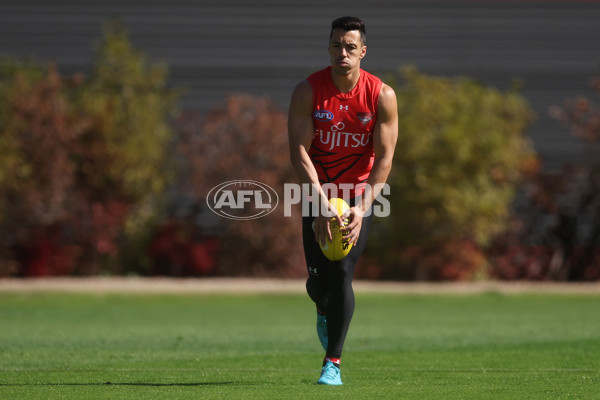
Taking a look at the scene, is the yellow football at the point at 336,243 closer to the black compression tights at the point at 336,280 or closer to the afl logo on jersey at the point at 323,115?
the black compression tights at the point at 336,280

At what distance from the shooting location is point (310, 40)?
2252 cm

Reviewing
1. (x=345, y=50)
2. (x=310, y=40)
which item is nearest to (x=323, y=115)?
(x=345, y=50)

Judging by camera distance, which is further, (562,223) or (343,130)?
(562,223)

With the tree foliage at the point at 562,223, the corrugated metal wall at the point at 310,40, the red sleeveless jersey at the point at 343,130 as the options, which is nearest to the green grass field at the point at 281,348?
the red sleeveless jersey at the point at 343,130

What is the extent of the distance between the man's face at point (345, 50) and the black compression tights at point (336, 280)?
112 centimetres

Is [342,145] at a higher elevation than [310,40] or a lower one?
lower

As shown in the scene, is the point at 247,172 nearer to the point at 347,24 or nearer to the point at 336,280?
the point at 336,280

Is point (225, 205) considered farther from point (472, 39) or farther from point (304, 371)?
point (304, 371)

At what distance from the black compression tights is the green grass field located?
0.37 metres

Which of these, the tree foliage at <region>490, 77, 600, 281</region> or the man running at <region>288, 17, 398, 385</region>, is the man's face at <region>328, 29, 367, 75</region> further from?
the tree foliage at <region>490, 77, 600, 281</region>

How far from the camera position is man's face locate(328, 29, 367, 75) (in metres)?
6.75

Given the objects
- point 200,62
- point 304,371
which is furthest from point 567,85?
point 304,371

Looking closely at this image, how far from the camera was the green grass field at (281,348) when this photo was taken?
6.42 meters

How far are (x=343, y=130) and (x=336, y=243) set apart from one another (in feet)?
2.75
